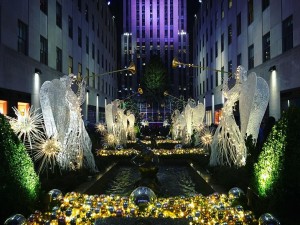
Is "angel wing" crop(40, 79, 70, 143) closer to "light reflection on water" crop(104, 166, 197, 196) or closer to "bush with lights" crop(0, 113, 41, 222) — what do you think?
"light reflection on water" crop(104, 166, 197, 196)

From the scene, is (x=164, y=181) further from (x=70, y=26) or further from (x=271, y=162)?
(x=70, y=26)

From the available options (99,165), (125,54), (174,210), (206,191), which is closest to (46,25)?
(99,165)

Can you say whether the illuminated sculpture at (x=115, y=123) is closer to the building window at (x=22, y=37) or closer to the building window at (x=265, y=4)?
the building window at (x=22, y=37)

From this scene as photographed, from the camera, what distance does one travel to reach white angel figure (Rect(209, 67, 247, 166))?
37.0 feet

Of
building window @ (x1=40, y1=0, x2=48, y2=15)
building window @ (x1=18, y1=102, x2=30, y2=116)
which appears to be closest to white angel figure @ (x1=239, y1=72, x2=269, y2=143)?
building window @ (x1=18, y1=102, x2=30, y2=116)

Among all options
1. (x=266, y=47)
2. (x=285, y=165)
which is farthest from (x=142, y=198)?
(x=266, y=47)

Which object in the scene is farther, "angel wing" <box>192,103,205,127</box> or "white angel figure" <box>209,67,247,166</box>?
"angel wing" <box>192,103,205,127</box>

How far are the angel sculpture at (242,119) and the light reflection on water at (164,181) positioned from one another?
4.83 ft

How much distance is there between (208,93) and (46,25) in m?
27.6

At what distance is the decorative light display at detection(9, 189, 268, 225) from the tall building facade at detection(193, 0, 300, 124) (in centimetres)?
1324

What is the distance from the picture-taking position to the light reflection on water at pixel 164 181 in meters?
10.3

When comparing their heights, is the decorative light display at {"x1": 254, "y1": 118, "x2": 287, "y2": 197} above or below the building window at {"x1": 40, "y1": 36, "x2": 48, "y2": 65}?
below

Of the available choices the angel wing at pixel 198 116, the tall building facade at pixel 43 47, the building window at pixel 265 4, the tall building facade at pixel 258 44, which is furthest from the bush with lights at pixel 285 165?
the building window at pixel 265 4

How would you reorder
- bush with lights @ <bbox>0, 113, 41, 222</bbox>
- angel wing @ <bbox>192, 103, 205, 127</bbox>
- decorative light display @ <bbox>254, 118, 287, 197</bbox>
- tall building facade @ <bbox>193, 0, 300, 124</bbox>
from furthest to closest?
angel wing @ <bbox>192, 103, 205, 127</bbox>
tall building facade @ <bbox>193, 0, 300, 124</bbox>
decorative light display @ <bbox>254, 118, 287, 197</bbox>
bush with lights @ <bbox>0, 113, 41, 222</bbox>
